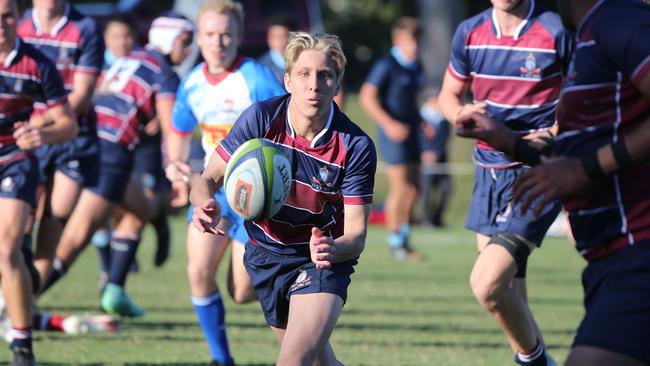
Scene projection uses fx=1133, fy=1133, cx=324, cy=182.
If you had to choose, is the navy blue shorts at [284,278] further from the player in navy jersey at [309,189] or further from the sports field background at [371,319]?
the sports field background at [371,319]

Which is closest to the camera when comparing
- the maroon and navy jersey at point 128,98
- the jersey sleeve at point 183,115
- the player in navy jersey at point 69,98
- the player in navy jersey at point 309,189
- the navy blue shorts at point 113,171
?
the player in navy jersey at point 309,189

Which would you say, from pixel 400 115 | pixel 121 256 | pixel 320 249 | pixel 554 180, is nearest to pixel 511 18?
pixel 320 249

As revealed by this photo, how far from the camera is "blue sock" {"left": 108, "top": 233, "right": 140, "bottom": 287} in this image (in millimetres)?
8961

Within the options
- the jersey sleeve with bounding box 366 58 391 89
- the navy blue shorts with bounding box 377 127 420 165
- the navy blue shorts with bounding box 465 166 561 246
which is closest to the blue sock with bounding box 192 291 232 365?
the navy blue shorts with bounding box 465 166 561 246

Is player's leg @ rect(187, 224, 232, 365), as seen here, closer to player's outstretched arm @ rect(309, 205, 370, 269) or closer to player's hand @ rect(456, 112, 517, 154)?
player's outstretched arm @ rect(309, 205, 370, 269)

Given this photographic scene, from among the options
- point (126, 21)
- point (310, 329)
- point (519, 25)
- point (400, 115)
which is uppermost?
point (519, 25)

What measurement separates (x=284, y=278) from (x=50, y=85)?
2263 millimetres

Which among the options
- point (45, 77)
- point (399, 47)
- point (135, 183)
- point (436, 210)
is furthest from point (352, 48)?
point (45, 77)

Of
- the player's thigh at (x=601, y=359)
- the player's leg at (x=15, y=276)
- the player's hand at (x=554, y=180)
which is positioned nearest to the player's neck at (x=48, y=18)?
the player's leg at (x=15, y=276)

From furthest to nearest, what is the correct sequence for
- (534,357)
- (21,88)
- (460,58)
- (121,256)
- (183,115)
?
(121,256)
(183,115)
(21,88)
(460,58)
(534,357)

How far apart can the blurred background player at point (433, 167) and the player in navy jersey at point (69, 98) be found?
33.2ft

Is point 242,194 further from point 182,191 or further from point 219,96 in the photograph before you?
point 219,96

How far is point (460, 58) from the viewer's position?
608cm

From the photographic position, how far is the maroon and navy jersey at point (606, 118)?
369 centimetres
